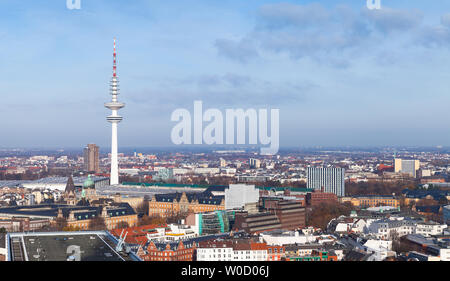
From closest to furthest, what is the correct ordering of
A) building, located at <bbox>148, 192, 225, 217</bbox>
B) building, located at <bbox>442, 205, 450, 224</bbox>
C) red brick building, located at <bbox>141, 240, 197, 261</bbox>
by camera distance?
1. red brick building, located at <bbox>141, 240, 197, 261</bbox>
2. building, located at <bbox>442, 205, 450, 224</bbox>
3. building, located at <bbox>148, 192, 225, 217</bbox>

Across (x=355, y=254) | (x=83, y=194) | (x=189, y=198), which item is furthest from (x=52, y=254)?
(x=83, y=194)

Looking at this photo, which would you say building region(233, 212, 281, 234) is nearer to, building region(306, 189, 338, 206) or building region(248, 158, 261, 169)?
building region(306, 189, 338, 206)

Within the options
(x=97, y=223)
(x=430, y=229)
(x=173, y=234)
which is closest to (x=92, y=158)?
(x=97, y=223)

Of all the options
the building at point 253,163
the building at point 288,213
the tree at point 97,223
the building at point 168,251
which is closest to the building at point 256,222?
the building at point 288,213

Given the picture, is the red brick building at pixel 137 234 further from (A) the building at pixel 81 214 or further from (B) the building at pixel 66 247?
(B) the building at pixel 66 247

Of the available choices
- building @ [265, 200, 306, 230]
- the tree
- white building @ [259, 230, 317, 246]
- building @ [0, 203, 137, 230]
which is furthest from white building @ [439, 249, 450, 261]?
building @ [0, 203, 137, 230]
